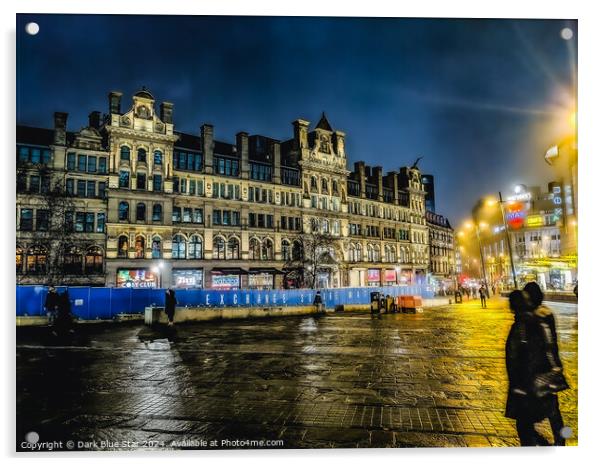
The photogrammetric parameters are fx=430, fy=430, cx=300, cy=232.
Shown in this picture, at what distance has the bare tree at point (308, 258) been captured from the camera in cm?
3847

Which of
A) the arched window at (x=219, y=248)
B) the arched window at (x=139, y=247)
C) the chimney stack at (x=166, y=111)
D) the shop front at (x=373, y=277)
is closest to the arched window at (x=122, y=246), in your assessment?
the arched window at (x=139, y=247)

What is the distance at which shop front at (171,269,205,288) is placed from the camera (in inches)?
1278

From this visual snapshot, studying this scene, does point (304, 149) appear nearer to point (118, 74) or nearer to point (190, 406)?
point (118, 74)

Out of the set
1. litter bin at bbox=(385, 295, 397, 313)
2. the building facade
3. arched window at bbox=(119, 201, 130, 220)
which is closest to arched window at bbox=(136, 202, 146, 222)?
arched window at bbox=(119, 201, 130, 220)

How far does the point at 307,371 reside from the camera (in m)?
7.98

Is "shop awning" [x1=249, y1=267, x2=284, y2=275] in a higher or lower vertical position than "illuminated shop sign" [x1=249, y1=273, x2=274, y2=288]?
higher

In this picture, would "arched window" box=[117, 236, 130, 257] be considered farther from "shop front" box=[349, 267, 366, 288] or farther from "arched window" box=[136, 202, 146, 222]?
"shop front" box=[349, 267, 366, 288]

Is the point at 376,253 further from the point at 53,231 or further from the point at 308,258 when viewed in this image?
the point at 53,231

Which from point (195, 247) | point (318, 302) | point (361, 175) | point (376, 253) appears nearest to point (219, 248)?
point (195, 247)

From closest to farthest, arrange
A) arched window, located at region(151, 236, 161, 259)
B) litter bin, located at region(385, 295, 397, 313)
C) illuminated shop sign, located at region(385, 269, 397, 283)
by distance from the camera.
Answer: litter bin, located at region(385, 295, 397, 313) < arched window, located at region(151, 236, 161, 259) < illuminated shop sign, located at region(385, 269, 397, 283)

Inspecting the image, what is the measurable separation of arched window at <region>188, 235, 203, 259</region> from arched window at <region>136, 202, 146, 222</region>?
4386 millimetres

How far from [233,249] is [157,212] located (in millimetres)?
7623

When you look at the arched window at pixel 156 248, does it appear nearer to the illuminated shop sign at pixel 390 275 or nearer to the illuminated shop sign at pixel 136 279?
the illuminated shop sign at pixel 136 279

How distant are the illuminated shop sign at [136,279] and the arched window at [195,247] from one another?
402 centimetres
